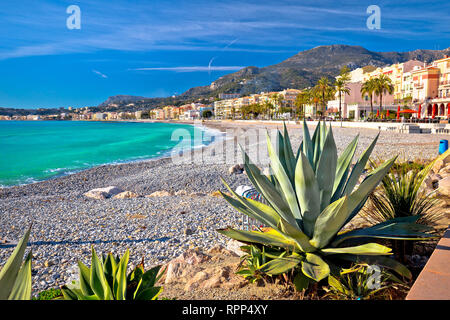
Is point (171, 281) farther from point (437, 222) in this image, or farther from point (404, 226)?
point (437, 222)

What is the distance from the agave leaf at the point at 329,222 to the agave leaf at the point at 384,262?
0.80 ft

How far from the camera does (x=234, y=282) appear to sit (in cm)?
276

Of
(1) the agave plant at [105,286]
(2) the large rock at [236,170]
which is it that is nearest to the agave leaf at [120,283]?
(1) the agave plant at [105,286]

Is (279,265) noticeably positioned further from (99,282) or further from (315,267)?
(99,282)

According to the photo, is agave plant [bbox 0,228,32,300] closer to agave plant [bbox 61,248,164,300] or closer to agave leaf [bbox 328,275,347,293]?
agave plant [bbox 61,248,164,300]

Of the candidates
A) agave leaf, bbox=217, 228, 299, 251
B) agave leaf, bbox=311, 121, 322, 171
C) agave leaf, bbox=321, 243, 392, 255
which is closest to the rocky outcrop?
agave leaf, bbox=217, 228, 299, 251

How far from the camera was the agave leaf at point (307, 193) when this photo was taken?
2.43 metres

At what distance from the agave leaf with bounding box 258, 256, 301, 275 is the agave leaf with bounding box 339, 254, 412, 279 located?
453 mm

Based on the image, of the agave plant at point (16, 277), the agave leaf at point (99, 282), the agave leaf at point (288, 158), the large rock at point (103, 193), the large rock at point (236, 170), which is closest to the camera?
the agave plant at point (16, 277)

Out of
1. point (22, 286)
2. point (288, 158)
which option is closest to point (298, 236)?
point (288, 158)

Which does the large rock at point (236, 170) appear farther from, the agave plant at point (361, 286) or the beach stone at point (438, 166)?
the agave plant at point (361, 286)

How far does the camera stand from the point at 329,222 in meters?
2.37

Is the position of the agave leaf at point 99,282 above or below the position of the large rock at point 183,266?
above

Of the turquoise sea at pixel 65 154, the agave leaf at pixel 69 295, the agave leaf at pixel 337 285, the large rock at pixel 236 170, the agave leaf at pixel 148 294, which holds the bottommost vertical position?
the turquoise sea at pixel 65 154
